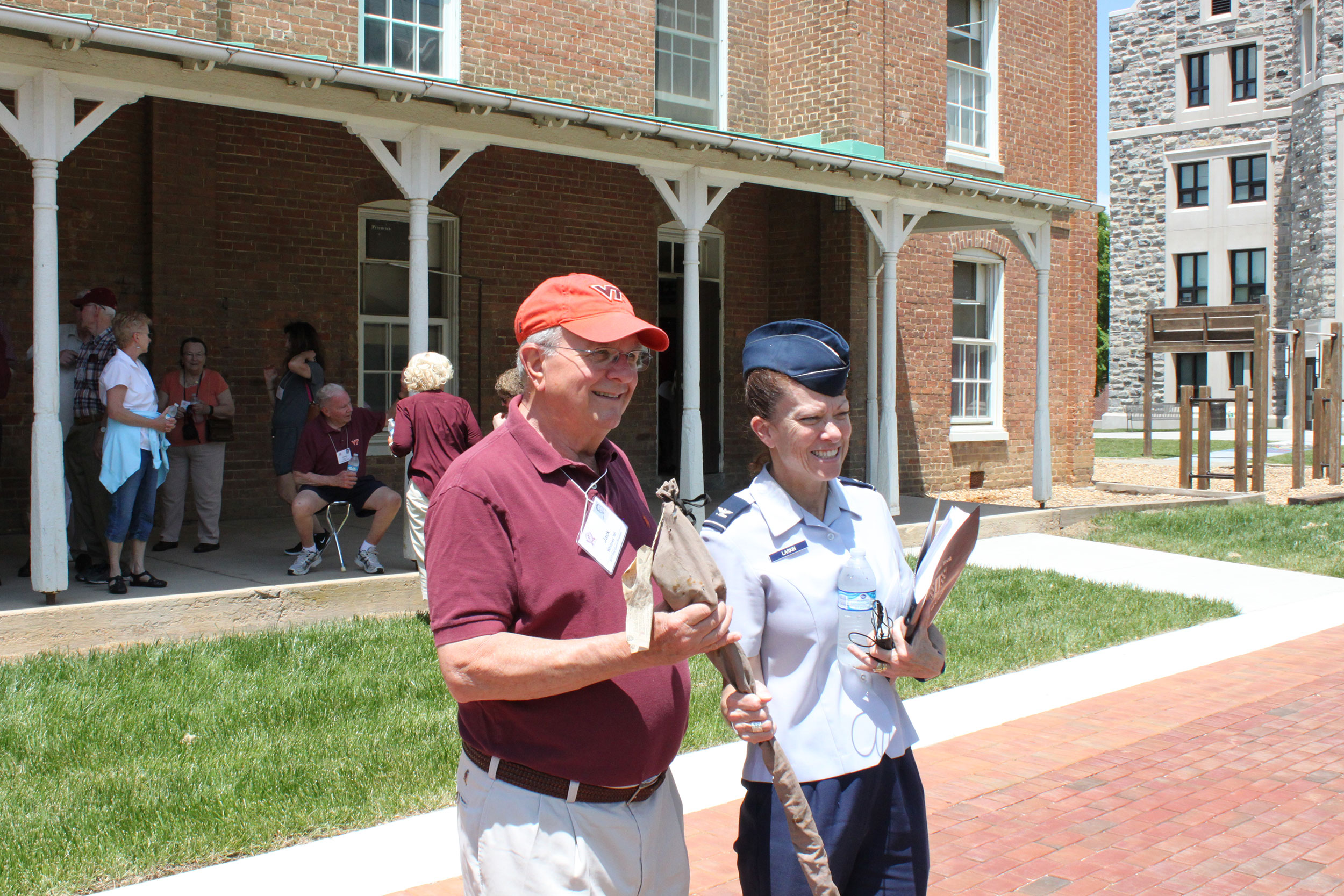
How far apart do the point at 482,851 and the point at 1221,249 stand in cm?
4673

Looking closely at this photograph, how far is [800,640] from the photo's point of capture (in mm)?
2721

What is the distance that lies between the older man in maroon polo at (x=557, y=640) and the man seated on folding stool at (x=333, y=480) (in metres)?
6.48

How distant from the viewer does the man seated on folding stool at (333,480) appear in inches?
341

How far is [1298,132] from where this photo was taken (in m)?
41.0

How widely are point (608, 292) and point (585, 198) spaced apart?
1172 cm

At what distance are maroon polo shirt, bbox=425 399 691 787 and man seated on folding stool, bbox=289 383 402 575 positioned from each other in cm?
655

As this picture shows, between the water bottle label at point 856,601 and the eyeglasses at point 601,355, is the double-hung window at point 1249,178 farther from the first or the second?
the eyeglasses at point 601,355

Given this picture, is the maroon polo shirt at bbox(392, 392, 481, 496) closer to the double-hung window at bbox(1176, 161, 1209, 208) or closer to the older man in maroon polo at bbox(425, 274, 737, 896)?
the older man in maroon polo at bbox(425, 274, 737, 896)

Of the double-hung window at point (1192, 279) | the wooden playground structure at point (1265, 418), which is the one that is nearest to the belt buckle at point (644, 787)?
the wooden playground structure at point (1265, 418)

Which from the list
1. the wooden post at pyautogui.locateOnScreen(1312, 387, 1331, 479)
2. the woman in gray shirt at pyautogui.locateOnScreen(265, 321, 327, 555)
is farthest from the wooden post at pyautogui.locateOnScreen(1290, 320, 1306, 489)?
the woman in gray shirt at pyautogui.locateOnScreen(265, 321, 327, 555)

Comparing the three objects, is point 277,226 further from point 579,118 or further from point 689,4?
point 689,4

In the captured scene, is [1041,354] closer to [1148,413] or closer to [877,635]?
[877,635]

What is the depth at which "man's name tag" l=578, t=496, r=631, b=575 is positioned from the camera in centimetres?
229

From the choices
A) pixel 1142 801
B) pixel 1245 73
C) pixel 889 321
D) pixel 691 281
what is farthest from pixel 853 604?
pixel 1245 73
